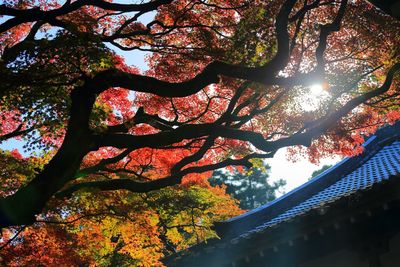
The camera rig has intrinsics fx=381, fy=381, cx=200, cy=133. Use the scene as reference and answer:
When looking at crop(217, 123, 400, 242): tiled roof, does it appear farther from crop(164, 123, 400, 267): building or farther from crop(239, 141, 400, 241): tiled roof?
crop(164, 123, 400, 267): building

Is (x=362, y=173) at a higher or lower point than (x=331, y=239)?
higher

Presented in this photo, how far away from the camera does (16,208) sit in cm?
618

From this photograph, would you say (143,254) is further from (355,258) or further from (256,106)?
(355,258)

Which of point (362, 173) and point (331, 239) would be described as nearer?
point (331, 239)

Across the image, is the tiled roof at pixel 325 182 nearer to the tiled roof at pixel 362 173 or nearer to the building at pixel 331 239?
the tiled roof at pixel 362 173

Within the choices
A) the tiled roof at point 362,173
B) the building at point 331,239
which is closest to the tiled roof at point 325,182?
the tiled roof at point 362,173

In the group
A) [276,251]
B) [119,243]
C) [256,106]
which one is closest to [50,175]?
[276,251]

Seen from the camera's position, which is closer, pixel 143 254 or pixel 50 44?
pixel 50 44

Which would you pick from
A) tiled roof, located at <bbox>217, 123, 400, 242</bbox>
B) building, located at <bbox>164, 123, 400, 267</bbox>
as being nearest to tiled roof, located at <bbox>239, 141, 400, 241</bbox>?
tiled roof, located at <bbox>217, 123, 400, 242</bbox>

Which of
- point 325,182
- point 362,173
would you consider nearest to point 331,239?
point 362,173

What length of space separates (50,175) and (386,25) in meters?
9.52

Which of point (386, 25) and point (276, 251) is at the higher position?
point (386, 25)

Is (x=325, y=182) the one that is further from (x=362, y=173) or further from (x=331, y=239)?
(x=331, y=239)

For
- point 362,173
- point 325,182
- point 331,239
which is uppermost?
point 325,182
